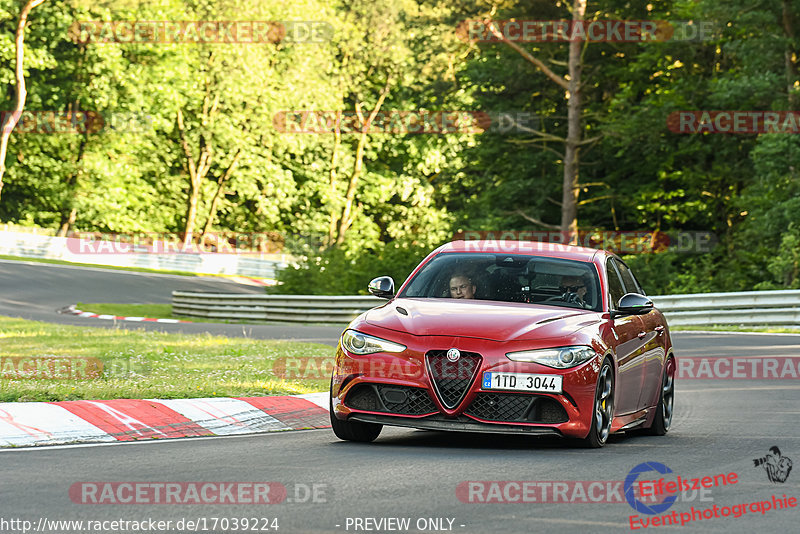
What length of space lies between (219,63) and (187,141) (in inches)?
172

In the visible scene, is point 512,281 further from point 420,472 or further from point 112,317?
point 112,317

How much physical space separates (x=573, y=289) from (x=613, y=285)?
23.1 inches

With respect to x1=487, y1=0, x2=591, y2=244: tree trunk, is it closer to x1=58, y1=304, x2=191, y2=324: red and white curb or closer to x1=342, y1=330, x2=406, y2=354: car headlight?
x1=58, y1=304, x2=191, y2=324: red and white curb

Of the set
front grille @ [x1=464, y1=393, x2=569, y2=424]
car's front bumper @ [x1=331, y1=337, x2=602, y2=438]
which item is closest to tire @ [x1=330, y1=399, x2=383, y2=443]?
car's front bumper @ [x1=331, y1=337, x2=602, y2=438]

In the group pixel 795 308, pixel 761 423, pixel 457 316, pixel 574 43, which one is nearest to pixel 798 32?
pixel 574 43

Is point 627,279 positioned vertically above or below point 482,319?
above

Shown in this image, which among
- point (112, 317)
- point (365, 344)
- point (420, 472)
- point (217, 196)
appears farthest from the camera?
point (217, 196)

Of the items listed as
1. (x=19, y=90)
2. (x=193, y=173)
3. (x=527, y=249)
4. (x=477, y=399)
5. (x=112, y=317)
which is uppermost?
(x=19, y=90)

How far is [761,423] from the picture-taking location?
11094 mm

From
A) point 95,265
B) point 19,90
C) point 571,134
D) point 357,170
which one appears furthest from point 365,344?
point 357,170

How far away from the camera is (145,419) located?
998 centimetres

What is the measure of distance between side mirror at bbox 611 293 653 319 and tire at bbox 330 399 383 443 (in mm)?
2059

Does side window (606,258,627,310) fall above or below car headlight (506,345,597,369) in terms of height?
Result: above

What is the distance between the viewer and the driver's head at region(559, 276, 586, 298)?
9.93 m
